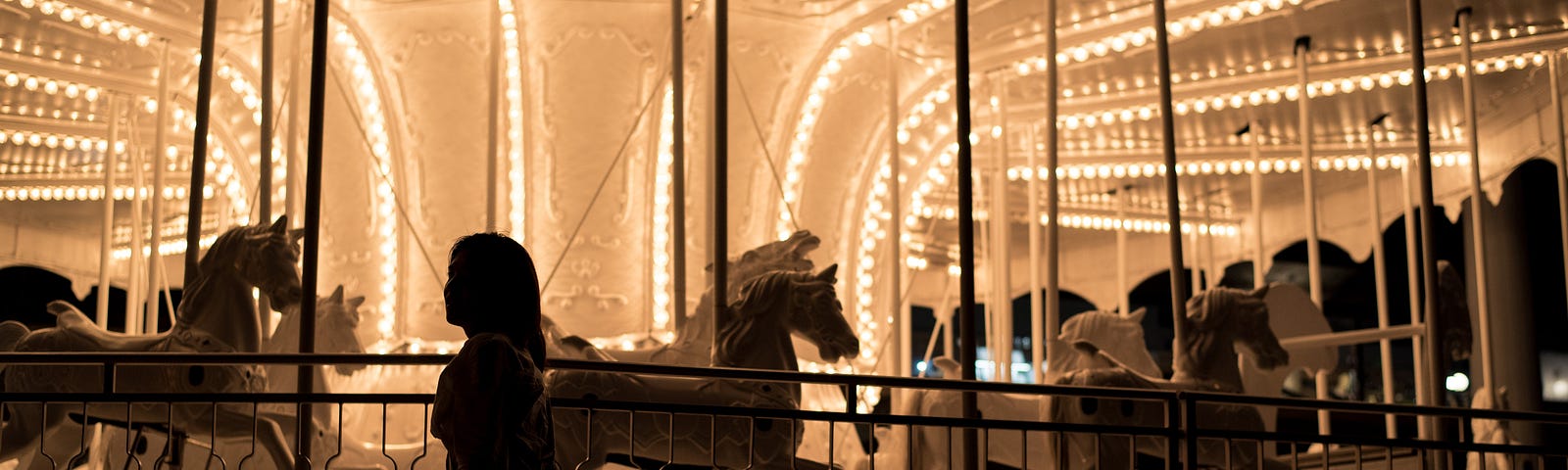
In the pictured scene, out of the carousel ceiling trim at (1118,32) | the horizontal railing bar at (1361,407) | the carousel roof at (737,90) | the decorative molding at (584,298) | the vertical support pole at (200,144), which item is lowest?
the horizontal railing bar at (1361,407)

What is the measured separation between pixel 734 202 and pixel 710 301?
2517 mm

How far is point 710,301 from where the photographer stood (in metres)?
7.20

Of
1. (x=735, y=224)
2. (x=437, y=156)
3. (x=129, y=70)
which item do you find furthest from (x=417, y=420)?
(x=129, y=70)

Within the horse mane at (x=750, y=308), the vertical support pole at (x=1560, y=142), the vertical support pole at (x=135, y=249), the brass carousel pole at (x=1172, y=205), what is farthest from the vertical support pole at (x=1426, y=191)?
the vertical support pole at (x=135, y=249)

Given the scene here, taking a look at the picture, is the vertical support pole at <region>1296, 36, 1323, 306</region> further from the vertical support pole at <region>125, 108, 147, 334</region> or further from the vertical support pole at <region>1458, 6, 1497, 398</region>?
the vertical support pole at <region>125, 108, 147, 334</region>

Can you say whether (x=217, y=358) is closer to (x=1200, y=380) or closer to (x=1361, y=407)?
(x=1361, y=407)

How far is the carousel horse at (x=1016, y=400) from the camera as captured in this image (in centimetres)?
776

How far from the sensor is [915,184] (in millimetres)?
11664

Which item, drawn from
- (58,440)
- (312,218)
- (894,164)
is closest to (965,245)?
(312,218)

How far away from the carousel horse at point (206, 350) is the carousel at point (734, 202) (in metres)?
0.02

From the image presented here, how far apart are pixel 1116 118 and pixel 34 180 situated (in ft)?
35.0

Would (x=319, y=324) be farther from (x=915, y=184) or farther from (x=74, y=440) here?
(x=915, y=184)

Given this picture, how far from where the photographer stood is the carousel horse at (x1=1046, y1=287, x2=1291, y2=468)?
6973mm

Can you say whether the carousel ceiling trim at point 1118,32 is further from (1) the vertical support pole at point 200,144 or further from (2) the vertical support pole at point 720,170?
(1) the vertical support pole at point 200,144
